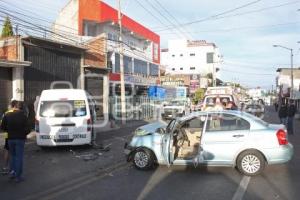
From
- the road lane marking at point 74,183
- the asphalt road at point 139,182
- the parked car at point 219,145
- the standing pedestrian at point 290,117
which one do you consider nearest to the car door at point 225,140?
the parked car at point 219,145

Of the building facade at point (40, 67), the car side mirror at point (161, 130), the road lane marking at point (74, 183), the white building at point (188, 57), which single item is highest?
the white building at point (188, 57)

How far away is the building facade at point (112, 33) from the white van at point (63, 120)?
56.2 ft

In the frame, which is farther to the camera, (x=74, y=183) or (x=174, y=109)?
(x=174, y=109)

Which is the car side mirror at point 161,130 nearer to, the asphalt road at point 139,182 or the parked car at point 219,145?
the parked car at point 219,145

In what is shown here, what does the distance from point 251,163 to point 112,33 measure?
118 ft

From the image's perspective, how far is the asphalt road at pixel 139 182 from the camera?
25.5 feet

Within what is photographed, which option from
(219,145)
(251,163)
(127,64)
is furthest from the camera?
(127,64)

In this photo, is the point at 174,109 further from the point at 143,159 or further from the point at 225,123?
the point at 225,123

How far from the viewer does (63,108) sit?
14.8 meters

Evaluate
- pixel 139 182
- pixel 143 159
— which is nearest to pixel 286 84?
pixel 143 159

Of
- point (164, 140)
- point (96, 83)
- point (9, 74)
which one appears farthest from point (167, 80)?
point (164, 140)

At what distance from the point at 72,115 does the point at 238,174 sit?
6.89 m

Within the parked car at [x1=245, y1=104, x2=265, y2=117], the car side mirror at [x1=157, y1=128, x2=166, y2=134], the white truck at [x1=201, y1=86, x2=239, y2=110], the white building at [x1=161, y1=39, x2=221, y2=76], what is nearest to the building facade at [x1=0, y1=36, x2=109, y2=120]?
the white truck at [x1=201, y1=86, x2=239, y2=110]

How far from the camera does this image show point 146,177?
31.0ft
